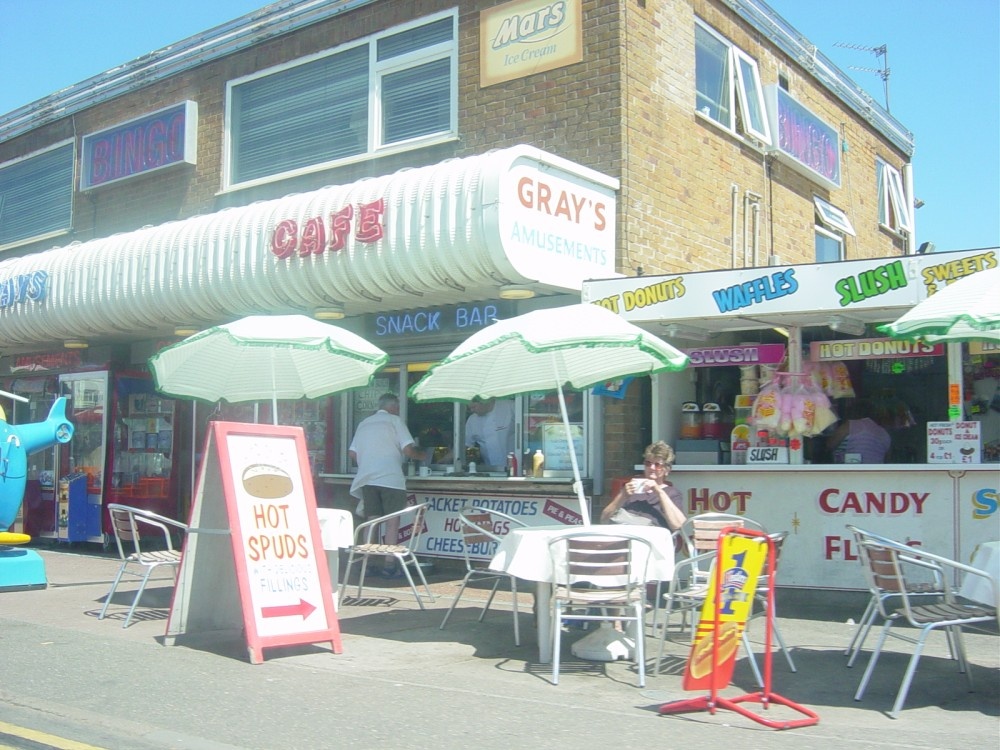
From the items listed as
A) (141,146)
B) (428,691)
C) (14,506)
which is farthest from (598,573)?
(141,146)

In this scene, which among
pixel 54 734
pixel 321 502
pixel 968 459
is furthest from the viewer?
pixel 321 502

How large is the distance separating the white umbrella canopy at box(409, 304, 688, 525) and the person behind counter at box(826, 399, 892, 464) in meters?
2.72

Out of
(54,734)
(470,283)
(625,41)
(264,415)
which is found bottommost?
(54,734)

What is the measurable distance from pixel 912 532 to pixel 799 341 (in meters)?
1.95

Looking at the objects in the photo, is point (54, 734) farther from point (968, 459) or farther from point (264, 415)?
point (264, 415)

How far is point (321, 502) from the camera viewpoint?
503 inches

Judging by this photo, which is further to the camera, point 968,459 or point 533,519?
point 533,519

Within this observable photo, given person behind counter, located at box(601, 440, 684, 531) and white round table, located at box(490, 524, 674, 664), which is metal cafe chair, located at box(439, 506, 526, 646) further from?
person behind counter, located at box(601, 440, 684, 531)

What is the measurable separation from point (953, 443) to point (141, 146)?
480 inches

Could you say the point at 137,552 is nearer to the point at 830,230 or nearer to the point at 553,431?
the point at 553,431

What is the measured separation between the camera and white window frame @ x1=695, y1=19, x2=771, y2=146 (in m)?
13.5

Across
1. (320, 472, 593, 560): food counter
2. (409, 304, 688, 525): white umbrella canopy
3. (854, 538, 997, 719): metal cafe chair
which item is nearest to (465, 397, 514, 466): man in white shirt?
(320, 472, 593, 560): food counter

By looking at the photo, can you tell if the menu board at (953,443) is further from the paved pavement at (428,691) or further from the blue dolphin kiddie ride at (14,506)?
the blue dolphin kiddie ride at (14,506)

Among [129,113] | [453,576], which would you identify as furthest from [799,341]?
[129,113]
